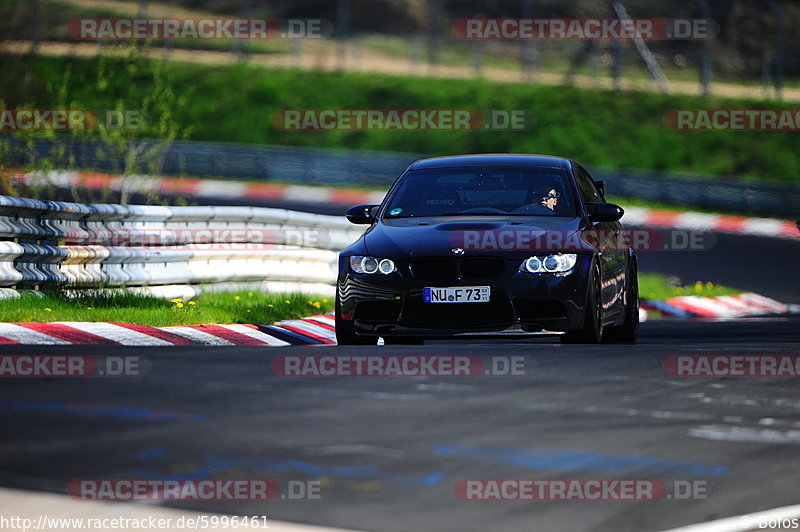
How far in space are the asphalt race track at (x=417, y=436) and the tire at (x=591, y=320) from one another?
1.48 m

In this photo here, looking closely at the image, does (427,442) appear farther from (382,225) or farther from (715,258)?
(715,258)

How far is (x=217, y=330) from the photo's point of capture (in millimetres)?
11664

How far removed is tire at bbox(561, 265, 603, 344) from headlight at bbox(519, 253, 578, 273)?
0.65 feet

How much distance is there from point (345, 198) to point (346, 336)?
79.2ft

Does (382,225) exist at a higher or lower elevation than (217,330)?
higher

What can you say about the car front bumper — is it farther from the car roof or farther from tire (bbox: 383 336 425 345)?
the car roof

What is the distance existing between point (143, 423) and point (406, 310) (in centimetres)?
444

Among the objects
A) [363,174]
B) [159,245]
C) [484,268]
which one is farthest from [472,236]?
[363,174]

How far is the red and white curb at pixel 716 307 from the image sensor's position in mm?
19766

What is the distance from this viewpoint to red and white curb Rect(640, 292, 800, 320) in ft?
64.8

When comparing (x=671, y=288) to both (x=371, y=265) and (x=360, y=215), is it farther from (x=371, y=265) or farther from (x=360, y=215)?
(x=371, y=265)

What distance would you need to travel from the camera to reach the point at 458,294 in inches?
417

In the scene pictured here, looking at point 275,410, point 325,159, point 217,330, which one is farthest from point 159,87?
point 325,159

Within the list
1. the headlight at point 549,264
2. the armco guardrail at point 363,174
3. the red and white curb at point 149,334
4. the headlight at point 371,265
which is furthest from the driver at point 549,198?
the armco guardrail at point 363,174
